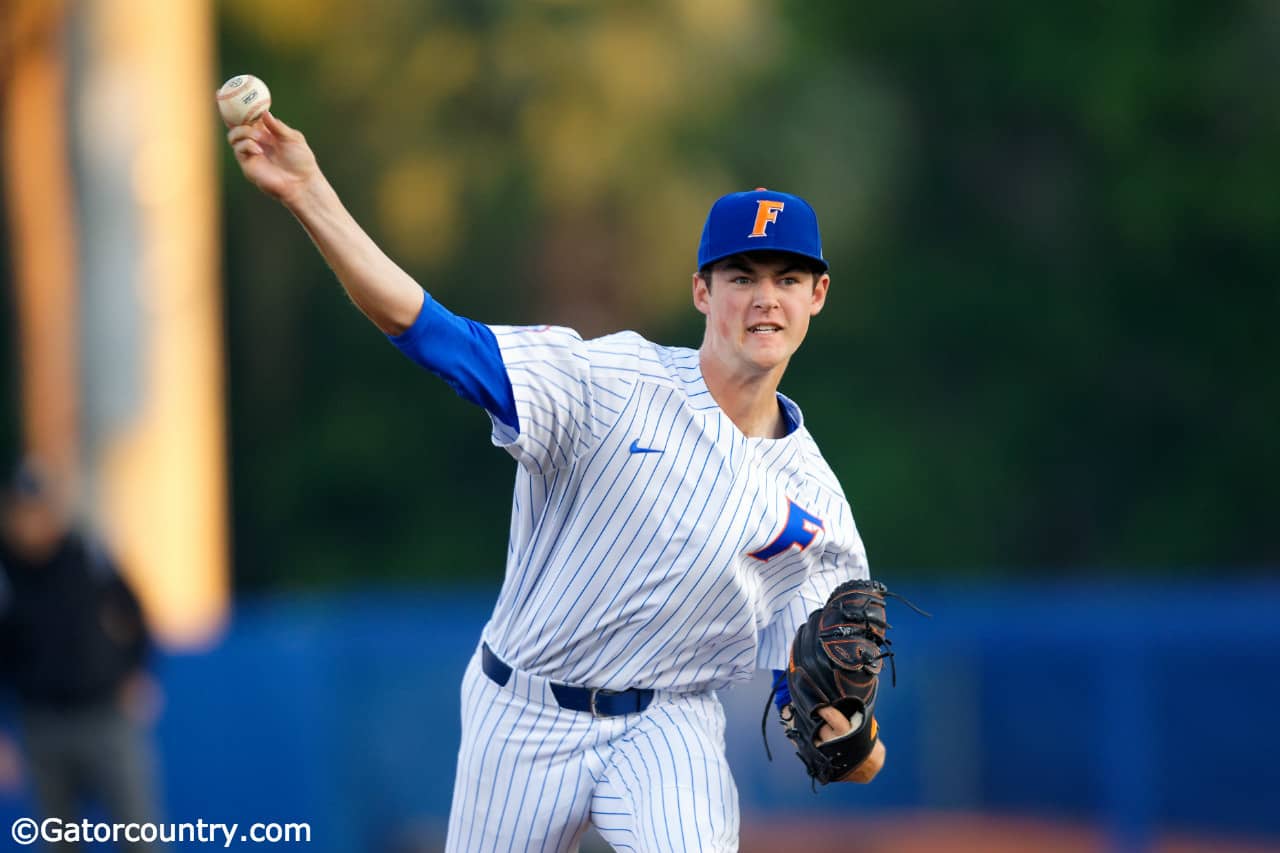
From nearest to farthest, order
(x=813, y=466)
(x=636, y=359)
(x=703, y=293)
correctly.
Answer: (x=636, y=359)
(x=703, y=293)
(x=813, y=466)

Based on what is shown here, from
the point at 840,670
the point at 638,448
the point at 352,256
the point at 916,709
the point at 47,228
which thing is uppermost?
the point at 47,228

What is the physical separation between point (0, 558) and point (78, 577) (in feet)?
1.33

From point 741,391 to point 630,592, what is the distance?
1.81 feet

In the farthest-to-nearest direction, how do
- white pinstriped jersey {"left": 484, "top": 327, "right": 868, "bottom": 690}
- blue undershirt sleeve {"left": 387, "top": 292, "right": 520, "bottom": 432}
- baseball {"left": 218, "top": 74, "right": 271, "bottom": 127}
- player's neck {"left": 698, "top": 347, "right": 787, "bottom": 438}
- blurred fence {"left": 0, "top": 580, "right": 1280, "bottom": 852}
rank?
blurred fence {"left": 0, "top": 580, "right": 1280, "bottom": 852}, player's neck {"left": 698, "top": 347, "right": 787, "bottom": 438}, white pinstriped jersey {"left": 484, "top": 327, "right": 868, "bottom": 690}, blue undershirt sleeve {"left": 387, "top": 292, "right": 520, "bottom": 432}, baseball {"left": 218, "top": 74, "right": 271, "bottom": 127}

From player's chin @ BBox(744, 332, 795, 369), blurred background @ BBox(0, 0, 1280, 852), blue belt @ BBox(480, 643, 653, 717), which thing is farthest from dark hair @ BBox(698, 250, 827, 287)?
blurred background @ BBox(0, 0, 1280, 852)

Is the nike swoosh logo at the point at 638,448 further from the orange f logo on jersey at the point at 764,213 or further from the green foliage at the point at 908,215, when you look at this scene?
the green foliage at the point at 908,215

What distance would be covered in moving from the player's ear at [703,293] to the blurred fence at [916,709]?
20.0 ft

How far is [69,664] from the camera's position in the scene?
768 cm

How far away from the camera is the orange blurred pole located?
1192 centimetres

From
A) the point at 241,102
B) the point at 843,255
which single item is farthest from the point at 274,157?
the point at 843,255

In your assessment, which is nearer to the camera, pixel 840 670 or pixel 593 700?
pixel 840 670

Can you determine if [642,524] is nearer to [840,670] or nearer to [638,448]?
[638,448]

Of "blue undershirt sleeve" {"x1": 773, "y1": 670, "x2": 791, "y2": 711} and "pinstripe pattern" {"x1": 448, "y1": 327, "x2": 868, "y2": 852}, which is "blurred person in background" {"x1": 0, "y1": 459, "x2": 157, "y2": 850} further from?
"blue undershirt sleeve" {"x1": 773, "y1": 670, "x2": 791, "y2": 711}

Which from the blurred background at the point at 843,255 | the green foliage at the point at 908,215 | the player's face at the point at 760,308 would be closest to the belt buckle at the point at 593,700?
the player's face at the point at 760,308
